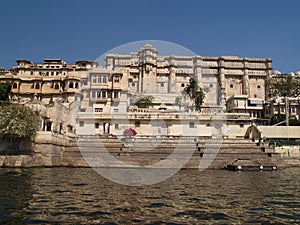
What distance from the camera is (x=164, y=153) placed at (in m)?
34.5

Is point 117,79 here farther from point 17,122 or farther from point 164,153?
point 17,122

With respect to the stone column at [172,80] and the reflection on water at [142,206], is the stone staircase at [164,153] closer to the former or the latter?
the reflection on water at [142,206]

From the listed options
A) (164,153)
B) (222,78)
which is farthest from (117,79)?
(222,78)

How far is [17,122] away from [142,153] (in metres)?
14.4

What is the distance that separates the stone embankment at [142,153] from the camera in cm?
3114

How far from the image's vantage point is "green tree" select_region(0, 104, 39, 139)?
29.5 meters

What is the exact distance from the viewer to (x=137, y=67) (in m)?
90.8

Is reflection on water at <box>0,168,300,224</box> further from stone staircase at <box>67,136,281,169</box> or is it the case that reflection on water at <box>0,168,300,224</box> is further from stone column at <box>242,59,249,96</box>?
stone column at <box>242,59,249,96</box>

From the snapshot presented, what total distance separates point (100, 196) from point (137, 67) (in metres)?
80.1

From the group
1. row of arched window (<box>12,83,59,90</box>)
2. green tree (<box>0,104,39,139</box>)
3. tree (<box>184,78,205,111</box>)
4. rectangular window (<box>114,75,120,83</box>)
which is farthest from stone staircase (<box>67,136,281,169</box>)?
row of arched window (<box>12,83,59,90</box>)

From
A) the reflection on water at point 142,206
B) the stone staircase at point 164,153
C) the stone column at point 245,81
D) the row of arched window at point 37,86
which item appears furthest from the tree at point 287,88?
the reflection on water at point 142,206

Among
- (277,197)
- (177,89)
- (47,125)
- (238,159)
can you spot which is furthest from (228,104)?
(277,197)

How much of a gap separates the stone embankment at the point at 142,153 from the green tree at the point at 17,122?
163cm

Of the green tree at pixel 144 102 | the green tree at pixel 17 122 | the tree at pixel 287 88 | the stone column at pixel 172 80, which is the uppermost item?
the stone column at pixel 172 80
